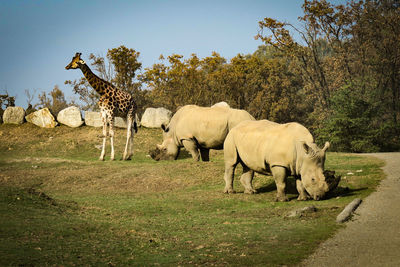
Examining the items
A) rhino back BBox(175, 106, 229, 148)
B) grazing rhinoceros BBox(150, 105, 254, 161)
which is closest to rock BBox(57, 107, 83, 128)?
grazing rhinoceros BBox(150, 105, 254, 161)

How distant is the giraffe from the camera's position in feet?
73.6

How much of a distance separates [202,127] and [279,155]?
21.2 ft

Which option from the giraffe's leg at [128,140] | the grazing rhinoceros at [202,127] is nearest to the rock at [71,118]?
the giraffe's leg at [128,140]

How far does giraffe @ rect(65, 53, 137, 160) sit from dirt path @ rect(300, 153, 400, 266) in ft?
46.9

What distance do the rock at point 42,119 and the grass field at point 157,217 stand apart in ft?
34.5

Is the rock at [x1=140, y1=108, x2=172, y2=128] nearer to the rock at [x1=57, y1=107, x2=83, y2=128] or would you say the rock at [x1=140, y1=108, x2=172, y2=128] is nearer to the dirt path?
the rock at [x1=57, y1=107, x2=83, y2=128]

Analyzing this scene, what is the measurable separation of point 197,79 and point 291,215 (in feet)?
86.9

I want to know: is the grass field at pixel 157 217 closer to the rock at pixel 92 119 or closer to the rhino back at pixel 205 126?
the rhino back at pixel 205 126

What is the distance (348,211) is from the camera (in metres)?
9.09

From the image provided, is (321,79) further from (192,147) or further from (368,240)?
(368,240)

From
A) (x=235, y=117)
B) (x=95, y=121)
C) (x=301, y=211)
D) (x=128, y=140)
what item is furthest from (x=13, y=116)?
(x=301, y=211)

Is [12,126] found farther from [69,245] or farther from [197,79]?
[69,245]

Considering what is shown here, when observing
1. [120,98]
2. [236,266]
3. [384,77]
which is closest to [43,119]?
[120,98]

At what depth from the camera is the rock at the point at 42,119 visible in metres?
30.0
